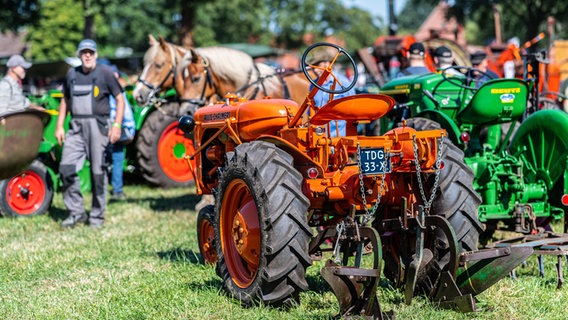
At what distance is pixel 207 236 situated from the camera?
21.6 ft

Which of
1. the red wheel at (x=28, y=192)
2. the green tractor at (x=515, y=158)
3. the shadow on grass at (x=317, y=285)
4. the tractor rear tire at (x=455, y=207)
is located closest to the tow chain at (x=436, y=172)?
the tractor rear tire at (x=455, y=207)

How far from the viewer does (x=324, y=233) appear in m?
5.20

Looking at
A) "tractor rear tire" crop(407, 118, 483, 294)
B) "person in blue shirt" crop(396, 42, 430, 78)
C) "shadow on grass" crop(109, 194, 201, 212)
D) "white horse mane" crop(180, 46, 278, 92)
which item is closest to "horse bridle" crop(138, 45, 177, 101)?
"white horse mane" crop(180, 46, 278, 92)

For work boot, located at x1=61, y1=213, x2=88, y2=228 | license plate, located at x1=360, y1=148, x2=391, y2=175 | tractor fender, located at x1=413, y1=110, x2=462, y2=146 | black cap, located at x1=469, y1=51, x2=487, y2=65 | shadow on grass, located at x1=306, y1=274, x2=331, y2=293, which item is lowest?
work boot, located at x1=61, y1=213, x2=88, y2=228

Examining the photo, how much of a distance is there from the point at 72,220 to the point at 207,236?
318cm

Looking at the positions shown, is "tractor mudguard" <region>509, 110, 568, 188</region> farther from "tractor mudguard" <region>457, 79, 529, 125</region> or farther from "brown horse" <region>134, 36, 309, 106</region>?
"brown horse" <region>134, 36, 309, 106</region>

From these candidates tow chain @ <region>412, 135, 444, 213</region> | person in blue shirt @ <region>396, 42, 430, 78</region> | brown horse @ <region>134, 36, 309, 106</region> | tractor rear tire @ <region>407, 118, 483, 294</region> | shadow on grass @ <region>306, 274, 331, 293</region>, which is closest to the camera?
tow chain @ <region>412, 135, 444, 213</region>

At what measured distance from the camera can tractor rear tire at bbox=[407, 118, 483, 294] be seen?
5180mm

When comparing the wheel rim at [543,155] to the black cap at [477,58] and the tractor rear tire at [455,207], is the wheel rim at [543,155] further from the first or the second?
the black cap at [477,58]

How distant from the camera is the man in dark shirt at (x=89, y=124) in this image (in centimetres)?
895

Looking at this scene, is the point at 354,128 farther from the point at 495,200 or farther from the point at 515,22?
the point at 515,22

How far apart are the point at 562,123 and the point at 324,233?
2848mm

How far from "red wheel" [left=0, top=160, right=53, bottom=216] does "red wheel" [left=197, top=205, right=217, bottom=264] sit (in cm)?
416

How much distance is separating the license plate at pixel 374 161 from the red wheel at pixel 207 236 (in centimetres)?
184
